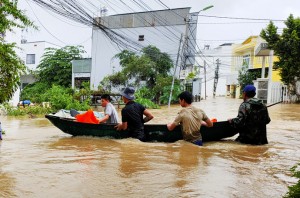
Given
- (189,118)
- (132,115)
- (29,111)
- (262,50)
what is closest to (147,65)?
(262,50)

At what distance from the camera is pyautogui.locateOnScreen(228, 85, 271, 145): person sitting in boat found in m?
7.48

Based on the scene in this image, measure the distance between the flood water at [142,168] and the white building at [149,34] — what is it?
20.8 meters

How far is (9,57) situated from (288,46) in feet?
52.8

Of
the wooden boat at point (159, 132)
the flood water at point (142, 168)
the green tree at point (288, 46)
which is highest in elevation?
the green tree at point (288, 46)

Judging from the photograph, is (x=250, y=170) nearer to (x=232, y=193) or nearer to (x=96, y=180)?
(x=232, y=193)

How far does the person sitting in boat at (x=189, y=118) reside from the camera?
699 cm

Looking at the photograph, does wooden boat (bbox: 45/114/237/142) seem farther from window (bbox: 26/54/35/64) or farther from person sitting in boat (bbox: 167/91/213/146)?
window (bbox: 26/54/35/64)

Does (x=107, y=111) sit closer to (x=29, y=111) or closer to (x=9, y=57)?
(x=9, y=57)

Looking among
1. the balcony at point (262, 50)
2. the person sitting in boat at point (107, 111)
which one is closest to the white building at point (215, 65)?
the balcony at point (262, 50)

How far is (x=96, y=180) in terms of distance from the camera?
15.4ft

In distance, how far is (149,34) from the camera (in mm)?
31094

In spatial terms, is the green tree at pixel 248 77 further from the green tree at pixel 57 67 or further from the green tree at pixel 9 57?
the green tree at pixel 9 57

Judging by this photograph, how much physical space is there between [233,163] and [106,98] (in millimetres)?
3614

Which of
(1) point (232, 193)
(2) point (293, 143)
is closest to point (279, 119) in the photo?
(2) point (293, 143)
